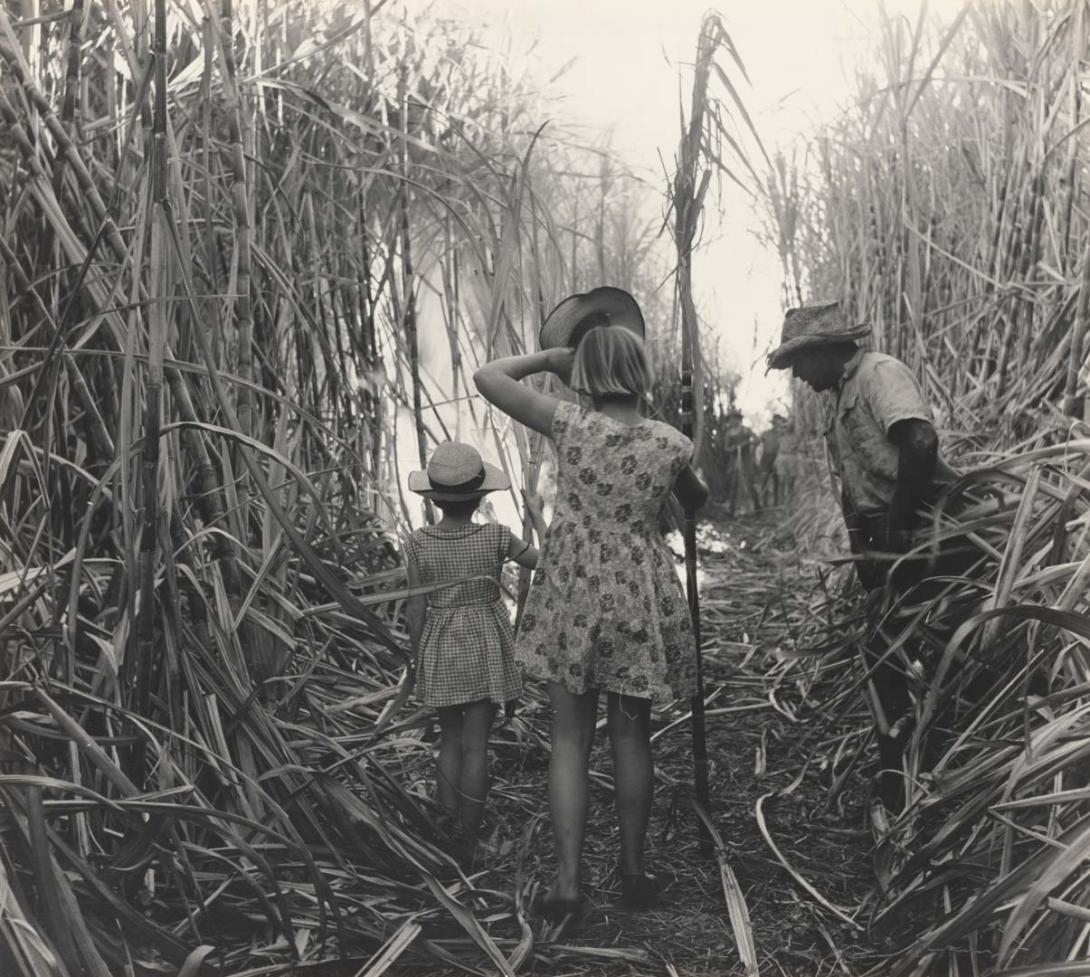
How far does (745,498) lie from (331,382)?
14.5ft

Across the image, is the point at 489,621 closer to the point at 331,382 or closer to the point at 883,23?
the point at 331,382

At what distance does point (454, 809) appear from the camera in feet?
6.88

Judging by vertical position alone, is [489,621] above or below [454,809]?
above

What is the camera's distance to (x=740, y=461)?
6902 mm

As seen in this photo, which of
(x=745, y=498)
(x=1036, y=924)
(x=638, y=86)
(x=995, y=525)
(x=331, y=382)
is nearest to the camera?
(x=1036, y=924)

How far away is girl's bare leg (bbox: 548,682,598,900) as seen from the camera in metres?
1.91

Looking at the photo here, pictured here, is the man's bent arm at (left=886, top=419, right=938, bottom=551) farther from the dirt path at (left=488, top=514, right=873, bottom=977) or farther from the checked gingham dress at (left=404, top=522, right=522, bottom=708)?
the checked gingham dress at (left=404, top=522, right=522, bottom=708)

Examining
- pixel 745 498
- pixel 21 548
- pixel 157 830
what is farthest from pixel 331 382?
pixel 745 498

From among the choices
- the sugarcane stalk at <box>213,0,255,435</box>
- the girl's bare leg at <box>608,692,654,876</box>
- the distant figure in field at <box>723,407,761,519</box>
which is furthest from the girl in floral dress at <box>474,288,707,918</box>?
the distant figure in field at <box>723,407,761,519</box>

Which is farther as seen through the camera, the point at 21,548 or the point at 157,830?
the point at 21,548

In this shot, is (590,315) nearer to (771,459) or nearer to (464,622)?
(464,622)

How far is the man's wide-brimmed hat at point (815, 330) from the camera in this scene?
7.84 feet

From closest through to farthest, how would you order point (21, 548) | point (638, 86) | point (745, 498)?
point (21, 548) < point (638, 86) < point (745, 498)

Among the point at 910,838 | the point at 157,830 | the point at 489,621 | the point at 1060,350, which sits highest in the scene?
the point at 1060,350
